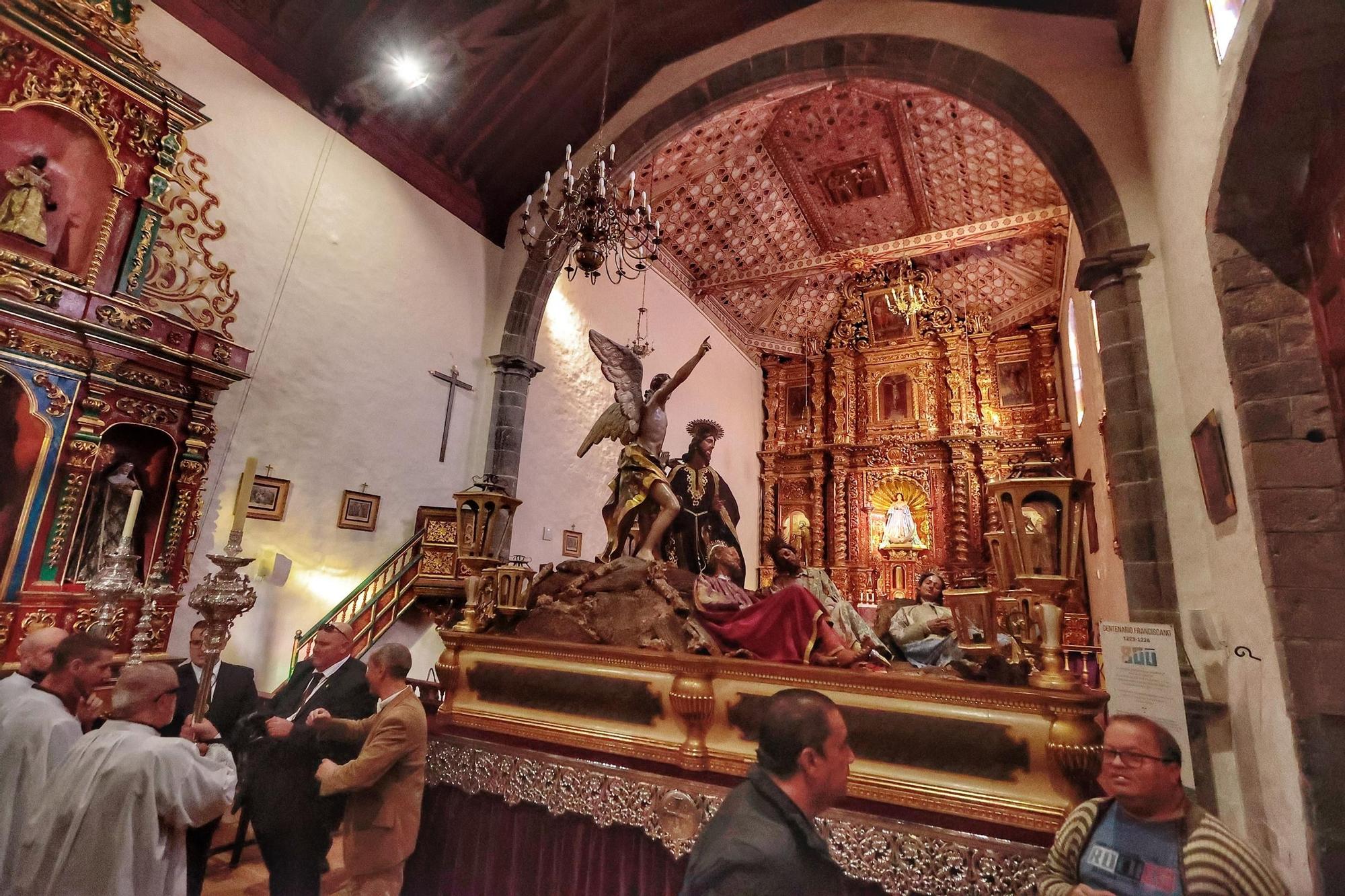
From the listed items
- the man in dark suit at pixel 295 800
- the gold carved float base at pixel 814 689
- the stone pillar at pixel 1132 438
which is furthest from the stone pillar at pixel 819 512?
the man in dark suit at pixel 295 800

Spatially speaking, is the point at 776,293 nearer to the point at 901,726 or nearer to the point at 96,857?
the point at 901,726

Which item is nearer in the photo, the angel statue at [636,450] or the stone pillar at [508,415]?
the angel statue at [636,450]

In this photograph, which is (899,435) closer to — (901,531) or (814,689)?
(901,531)

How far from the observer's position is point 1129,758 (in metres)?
1.49

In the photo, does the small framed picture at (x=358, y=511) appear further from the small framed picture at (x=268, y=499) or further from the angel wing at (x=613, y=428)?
the angel wing at (x=613, y=428)

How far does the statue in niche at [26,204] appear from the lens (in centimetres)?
399

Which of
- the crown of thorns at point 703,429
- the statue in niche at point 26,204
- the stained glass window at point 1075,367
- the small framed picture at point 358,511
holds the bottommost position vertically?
the small framed picture at point 358,511

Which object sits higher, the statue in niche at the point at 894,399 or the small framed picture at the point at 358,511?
the statue in niche at the point at 894,399

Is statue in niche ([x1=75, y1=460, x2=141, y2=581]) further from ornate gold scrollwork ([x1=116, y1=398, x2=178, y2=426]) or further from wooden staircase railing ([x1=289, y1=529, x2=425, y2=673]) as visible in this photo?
wooden staircase railing ([x1=289, y1=529, x2=425, y2=673])

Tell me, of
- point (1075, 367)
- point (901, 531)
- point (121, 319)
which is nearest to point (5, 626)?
point (121, 319)

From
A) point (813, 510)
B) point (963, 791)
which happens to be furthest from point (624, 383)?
point (813, 510)

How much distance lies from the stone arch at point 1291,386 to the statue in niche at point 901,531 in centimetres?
1024

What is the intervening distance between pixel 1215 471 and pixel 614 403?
3.72 m

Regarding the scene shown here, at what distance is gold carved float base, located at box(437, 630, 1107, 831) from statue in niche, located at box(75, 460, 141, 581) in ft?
8.38
